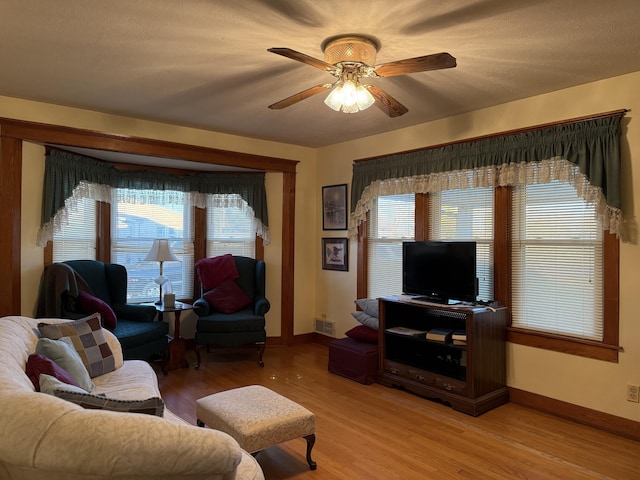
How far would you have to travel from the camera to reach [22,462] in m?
1.20

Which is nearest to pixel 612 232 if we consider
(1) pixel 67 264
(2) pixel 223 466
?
(2) pixel 223 466

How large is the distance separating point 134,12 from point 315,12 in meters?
0.96

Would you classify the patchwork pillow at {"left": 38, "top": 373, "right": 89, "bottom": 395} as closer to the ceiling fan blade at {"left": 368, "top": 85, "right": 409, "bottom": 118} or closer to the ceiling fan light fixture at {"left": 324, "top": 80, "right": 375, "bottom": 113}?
the ceiling fan light fixture at {"left": 324, "top": 80, "right": 375, "bottom": 113}

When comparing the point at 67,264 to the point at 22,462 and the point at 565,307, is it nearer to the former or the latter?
the point at 22,462

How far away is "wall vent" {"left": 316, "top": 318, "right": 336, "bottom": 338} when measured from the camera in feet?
18.2

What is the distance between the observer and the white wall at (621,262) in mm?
3102

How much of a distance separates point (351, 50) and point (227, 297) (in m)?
3.36

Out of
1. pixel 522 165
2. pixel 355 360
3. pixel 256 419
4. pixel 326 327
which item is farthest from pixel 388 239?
pixel 256 419

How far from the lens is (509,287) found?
379 centimetres

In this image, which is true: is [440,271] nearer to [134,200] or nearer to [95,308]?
[95,308]

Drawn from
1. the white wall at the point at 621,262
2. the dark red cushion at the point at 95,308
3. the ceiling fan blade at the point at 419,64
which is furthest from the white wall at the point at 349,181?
the ceiling fan blade at the point at 419,64

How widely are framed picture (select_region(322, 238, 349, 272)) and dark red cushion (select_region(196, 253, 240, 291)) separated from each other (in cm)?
115

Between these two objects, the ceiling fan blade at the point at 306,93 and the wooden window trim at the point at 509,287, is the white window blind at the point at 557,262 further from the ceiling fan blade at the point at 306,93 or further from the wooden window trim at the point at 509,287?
the ceiling fan blade at the point at 306,93

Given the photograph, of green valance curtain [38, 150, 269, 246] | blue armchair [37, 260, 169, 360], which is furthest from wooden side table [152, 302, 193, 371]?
green valance curtain [38, 150, 269, 246]
